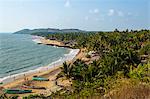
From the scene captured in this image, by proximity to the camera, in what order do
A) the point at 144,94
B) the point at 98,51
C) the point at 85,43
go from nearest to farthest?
1. the point at 144,94
2. the point at 98,51
3. the point at 85,43

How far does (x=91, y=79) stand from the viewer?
37031mm

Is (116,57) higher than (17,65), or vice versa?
(116,57)

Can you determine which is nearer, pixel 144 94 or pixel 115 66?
pixel 144 94

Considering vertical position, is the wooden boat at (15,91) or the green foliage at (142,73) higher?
the green foliage at (142,73)

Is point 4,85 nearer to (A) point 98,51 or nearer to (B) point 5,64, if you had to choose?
(B) point 5,64

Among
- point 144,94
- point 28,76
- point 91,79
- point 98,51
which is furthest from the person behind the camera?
point 98,51

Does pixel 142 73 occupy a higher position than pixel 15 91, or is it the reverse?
pixel 142 73

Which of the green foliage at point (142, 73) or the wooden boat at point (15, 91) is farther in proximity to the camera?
the wooden boat at point (15, 91)

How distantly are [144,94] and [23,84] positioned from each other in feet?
165

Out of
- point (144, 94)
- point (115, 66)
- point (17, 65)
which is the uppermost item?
point (144, 94)

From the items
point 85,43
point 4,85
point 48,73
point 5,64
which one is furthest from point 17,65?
point 85,43

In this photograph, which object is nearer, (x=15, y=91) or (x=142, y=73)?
(x=142, y=73)

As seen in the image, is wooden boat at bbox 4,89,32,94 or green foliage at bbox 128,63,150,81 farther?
wooden boat at bbox 4,89,32,94

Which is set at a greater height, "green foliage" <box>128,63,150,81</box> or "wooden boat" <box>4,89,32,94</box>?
"green foliage" <box>128,63,150,81</box>
